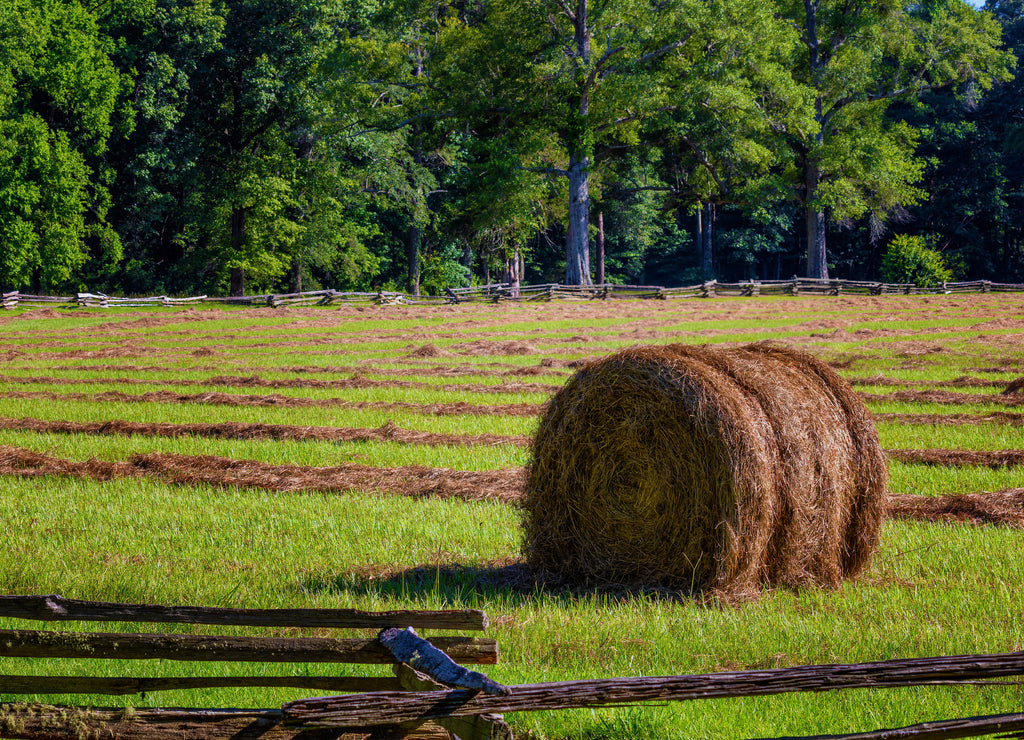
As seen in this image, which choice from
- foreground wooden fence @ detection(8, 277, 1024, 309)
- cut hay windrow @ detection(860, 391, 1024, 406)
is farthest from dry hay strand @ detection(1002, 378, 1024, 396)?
foreground wooden fence @ detection(8, 277, 1024, 309)

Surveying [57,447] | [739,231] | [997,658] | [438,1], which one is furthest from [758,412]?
[739,231]

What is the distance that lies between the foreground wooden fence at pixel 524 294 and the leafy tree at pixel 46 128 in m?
2.68

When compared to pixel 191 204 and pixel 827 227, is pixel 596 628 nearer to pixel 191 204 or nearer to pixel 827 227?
pixel 191 204

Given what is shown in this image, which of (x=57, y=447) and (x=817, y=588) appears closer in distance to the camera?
(x=817, y=588)

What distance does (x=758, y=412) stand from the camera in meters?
7.05

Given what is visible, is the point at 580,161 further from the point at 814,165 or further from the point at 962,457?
the point at 962,457

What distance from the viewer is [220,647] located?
4.56 m

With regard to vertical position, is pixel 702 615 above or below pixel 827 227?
below

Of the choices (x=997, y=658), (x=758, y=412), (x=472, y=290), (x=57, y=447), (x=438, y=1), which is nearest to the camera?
(x=997, y=658)

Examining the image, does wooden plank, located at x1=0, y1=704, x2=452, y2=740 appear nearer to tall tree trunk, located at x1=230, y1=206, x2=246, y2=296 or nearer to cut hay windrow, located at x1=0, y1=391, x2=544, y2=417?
cut hay windrow, located at x1=0, y1=391, x2=544, y2=417

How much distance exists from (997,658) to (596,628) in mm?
2599

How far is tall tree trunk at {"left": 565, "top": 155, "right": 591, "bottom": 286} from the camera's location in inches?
2066

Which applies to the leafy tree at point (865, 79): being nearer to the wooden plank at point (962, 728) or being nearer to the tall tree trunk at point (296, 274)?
the tall tree trunk at point (296, 274)

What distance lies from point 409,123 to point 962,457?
47.7 m
